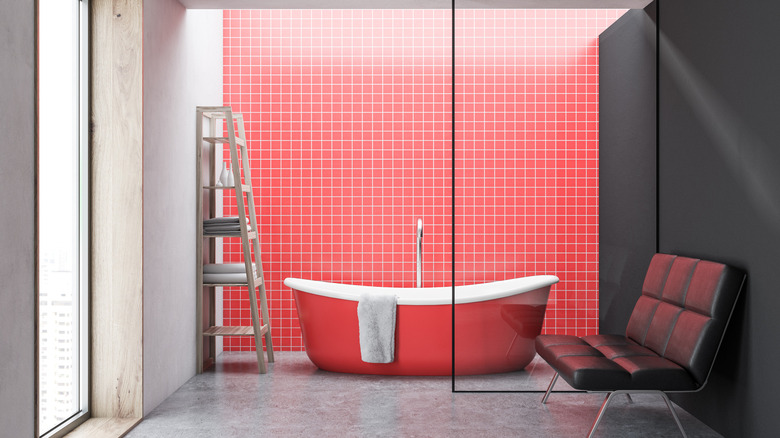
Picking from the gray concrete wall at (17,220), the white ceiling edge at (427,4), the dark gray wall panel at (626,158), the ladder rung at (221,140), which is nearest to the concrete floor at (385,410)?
the dark gray wall panel at (626,158)

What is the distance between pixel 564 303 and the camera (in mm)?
Answer: 3646

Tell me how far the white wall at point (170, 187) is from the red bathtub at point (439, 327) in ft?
2.53

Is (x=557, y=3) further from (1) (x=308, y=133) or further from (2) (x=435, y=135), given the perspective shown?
(1) (x=308, y=133)

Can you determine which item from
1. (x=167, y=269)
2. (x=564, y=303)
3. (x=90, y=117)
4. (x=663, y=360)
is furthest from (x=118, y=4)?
(x=663, y=360)

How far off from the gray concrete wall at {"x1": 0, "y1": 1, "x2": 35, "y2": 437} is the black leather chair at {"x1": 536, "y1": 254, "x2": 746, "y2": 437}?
2.18 meters

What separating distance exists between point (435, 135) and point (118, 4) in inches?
99.0

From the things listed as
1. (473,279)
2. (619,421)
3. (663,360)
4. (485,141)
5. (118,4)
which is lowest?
(619,421)

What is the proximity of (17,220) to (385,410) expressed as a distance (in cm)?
202

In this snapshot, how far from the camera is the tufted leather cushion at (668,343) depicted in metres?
2.65

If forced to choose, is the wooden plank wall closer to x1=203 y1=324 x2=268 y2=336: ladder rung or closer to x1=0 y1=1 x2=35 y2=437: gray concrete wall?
x1=0 y1=1 x2=35 y2=437: gray concrete wall

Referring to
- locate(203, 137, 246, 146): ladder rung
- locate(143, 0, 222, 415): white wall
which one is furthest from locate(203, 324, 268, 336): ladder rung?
locate(203, 137, 246, 146): ladder rung

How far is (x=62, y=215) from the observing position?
2820 mm

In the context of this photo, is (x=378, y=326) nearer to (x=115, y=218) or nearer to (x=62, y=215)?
(x=115, y=218)

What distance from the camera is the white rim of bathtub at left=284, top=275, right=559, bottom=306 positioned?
12.0ft
